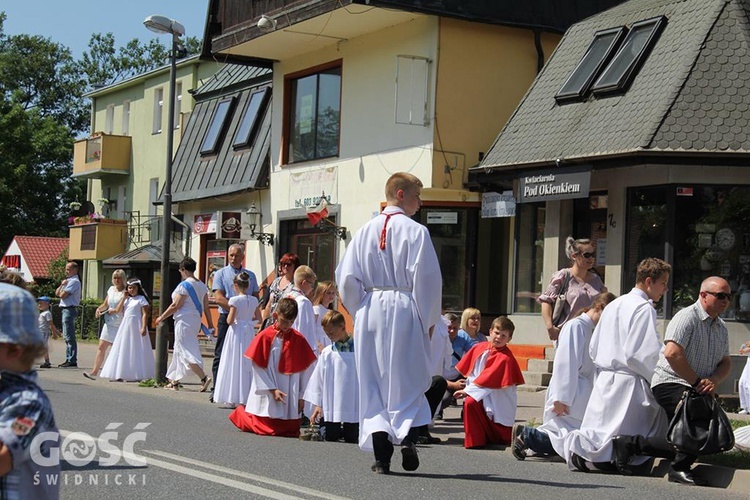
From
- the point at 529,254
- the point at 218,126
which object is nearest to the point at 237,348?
the point at 529,254

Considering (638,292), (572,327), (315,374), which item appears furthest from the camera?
(315,374)

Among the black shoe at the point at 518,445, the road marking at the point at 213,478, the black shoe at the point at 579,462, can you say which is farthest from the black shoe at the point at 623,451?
the road marking at the point at 213,478

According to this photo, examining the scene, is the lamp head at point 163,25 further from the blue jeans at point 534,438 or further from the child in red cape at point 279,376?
the blue jeans at point 534,438

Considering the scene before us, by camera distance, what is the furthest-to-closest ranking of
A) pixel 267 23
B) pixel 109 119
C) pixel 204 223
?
1. pixel 109 119
2. pixel 204 223
3. pixel 267 23

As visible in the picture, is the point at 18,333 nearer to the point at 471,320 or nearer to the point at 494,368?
the point at 494,368

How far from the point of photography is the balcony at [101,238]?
43.3m

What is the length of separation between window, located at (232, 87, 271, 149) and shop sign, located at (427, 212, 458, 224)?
25.8 feet

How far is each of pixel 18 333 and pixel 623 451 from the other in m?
6.75

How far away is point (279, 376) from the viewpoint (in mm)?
12242

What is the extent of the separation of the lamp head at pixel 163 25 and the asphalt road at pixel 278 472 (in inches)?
344

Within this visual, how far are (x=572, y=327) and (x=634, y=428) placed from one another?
3.57 feet

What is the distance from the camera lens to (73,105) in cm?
7662

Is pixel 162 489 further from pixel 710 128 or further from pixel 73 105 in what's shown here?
pixel 73 105

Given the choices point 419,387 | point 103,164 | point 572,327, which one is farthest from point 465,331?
point 103,164
